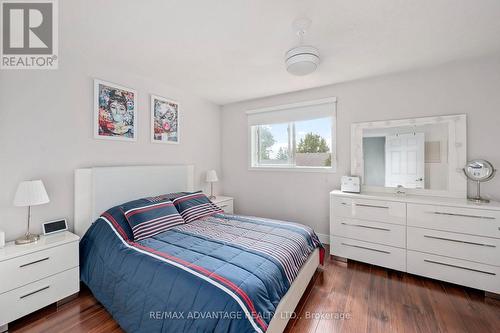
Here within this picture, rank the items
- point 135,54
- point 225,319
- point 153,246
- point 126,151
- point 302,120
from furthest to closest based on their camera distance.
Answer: point 302,120
point 126,151
point 135,54
point 153,246
point 225,319

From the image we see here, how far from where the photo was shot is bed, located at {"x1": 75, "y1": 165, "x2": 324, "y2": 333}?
1.23 metres

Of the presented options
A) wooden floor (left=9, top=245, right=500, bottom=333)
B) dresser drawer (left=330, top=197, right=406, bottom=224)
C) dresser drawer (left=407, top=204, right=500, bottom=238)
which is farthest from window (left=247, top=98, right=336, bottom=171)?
wooden floor (left=9, top=245, right=500, bottom=333)

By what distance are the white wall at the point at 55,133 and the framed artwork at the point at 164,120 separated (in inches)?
3.7

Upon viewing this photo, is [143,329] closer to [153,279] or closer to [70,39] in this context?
[153,279]

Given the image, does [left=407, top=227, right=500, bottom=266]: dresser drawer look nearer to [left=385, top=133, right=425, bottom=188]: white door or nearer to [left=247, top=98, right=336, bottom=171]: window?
[left=385, top=133, right=425, bottom=188]: white door

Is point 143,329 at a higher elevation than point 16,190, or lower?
lower

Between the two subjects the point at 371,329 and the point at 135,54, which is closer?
the point at 371,329

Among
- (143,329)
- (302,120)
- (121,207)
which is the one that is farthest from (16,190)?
(302,120)

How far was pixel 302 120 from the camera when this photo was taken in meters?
3.38

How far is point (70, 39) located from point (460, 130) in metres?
4.07

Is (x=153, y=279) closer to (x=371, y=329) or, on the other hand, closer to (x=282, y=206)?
(x=371, y=329)

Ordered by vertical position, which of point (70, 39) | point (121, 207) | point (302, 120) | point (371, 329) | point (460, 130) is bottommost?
point (371, 329)

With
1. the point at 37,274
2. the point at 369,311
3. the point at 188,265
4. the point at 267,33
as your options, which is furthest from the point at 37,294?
the point at 267,33

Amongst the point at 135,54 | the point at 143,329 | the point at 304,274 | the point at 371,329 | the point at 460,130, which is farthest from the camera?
the point at 460,130
